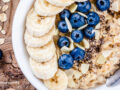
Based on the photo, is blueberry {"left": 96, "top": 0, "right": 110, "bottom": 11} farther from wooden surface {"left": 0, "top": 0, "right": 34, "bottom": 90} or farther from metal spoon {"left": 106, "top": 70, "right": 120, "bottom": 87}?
wooden surface {"left": 0, "top": 0, "right": 34, "bottom": 90}

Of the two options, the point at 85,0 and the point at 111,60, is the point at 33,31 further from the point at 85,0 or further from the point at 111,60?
the point at 111,60

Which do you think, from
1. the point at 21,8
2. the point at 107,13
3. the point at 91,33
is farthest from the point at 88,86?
the point at 21,8

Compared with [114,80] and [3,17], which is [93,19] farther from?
[3,17]

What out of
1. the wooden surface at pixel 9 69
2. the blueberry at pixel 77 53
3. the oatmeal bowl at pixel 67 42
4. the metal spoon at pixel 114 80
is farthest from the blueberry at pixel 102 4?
the wooden surface at pixel 9 69

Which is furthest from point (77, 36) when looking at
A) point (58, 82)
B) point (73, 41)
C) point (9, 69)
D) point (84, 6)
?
point (9, 69)

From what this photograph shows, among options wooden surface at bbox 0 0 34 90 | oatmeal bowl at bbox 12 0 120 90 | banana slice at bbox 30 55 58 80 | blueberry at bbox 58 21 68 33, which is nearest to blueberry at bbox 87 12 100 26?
oatmeal bowl at bbox 12 0 120 90

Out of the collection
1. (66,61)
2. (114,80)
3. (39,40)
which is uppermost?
(39,40)

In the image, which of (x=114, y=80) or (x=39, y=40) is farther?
(x=114, y=80)
